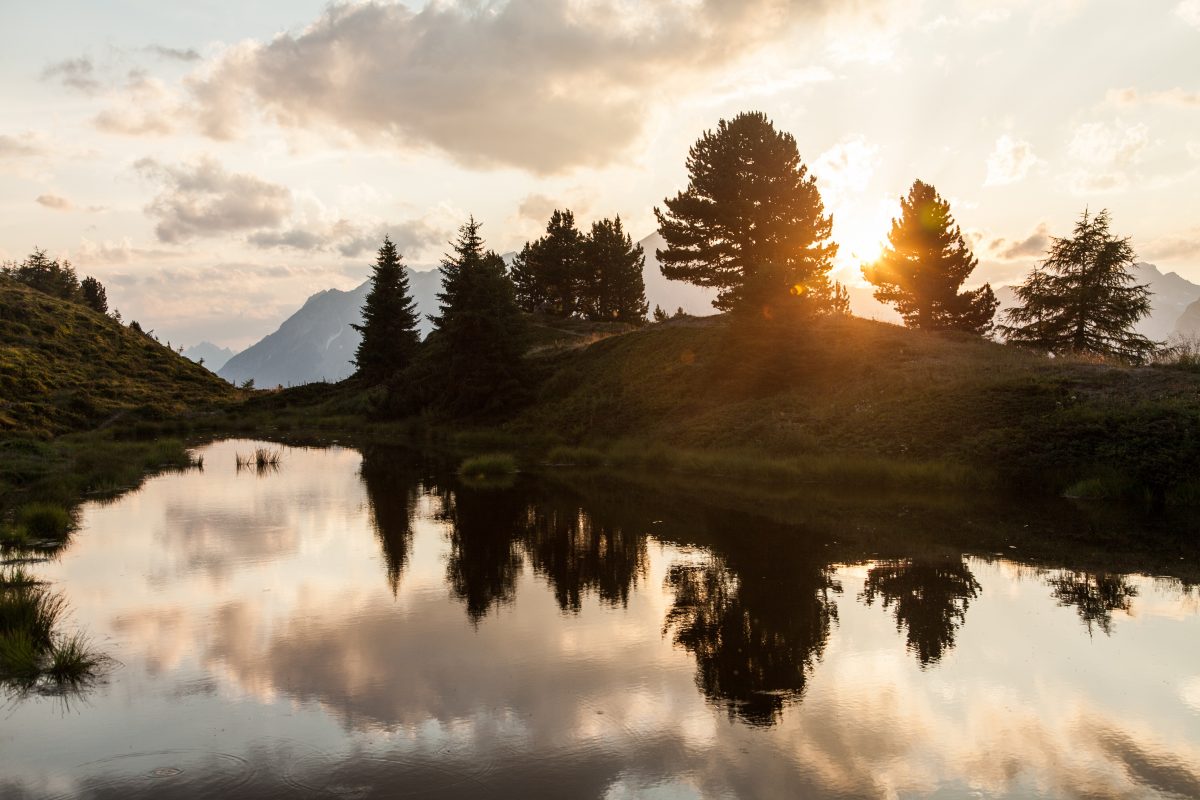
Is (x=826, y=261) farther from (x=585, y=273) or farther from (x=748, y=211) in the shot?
(x=585, y=273)

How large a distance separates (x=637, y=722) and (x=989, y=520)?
51.1ft

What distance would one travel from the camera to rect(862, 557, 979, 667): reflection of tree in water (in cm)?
1105

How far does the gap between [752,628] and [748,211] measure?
4068cm

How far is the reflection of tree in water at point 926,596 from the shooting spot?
1105 cm

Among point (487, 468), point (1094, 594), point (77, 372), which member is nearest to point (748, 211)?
point (487, 468)

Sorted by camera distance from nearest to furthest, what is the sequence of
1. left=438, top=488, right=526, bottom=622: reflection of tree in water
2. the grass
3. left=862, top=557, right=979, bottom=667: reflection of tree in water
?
left=862, top=557, right=979, bottom=667: reflection of tree in water, left=438, top=488, right=526, bottom=622: reflection of tree in water, the grass

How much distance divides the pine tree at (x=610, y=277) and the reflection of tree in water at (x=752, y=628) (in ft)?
220

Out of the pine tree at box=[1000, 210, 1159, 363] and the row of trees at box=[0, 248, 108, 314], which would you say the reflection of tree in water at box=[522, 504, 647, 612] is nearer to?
the pine tree at box=[1000, 210, 1159, 363]

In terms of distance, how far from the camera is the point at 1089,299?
44.2 meters

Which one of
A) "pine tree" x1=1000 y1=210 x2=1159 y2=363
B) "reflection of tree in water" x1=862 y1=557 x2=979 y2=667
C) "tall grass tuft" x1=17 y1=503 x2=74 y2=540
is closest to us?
"reflection of tree in water" x1=862 y1=557 x2=979 y2=667

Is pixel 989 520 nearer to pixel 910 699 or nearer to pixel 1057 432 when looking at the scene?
pixel 1057 432

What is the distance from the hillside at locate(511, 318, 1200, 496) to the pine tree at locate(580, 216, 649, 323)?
1147 inches

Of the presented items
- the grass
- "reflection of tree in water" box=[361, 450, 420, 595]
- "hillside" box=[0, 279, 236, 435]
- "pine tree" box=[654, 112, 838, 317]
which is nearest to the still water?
"reflection of tree in water" box=[361, 450, 420, 595]

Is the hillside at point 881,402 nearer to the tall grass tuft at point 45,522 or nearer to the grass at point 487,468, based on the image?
the grass at point 487,468
